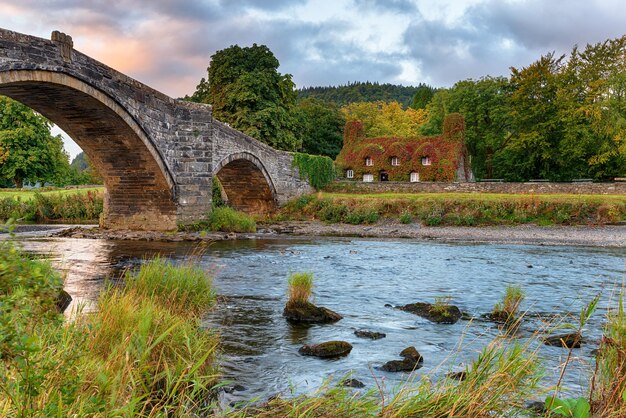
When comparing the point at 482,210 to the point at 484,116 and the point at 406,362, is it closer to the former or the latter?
the point at 406,362

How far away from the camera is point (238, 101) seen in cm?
4162

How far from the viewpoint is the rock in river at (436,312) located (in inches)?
360

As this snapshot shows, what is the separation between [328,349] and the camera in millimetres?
7188

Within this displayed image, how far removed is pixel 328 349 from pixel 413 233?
63.0 ft

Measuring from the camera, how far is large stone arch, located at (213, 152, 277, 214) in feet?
101

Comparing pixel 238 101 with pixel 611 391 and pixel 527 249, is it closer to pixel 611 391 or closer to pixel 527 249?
pixel 527 249

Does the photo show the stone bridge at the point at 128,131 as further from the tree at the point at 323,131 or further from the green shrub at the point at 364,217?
the tree at the point at 323,131

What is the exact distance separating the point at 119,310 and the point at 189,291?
2.73 meters

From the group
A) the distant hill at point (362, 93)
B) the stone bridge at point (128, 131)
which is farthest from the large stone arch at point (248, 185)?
the distant hill at point (362, 93)

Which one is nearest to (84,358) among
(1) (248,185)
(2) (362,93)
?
(1) (248,185)

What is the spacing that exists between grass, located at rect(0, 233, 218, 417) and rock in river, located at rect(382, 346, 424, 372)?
200 centimetres

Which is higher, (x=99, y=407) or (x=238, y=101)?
(x=238, y=101)

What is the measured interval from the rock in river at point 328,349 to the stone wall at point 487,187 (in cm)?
2953

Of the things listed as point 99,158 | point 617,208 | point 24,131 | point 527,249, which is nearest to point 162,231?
point 99,158
